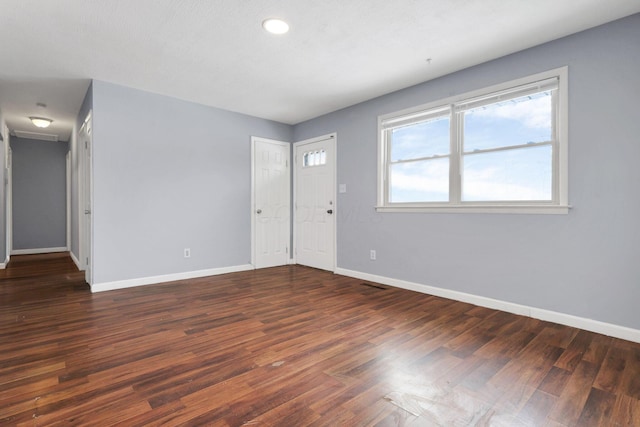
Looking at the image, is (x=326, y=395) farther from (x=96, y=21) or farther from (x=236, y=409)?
(x=96, y=21)

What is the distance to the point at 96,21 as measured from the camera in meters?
2.49

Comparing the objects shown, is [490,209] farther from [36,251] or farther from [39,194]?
[36,251]

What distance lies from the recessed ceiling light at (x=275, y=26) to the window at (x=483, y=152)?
75.4 inches

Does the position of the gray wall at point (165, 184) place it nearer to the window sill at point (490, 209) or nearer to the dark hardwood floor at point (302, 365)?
the dark hardwood floor at point (302, 365)

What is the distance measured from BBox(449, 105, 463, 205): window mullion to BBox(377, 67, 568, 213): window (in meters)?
0.01

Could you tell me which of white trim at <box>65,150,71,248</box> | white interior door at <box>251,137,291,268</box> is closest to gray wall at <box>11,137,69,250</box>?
white trim at <box>65,150,71,248</box>

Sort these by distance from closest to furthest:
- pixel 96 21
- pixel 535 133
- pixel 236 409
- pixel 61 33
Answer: pixel 236 409
pixel 96 21
pixel 61 33
pixel 535 133

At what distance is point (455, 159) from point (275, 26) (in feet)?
7.54

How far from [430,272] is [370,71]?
2418 millimetres

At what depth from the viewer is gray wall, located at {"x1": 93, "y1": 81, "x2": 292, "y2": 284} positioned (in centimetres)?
375

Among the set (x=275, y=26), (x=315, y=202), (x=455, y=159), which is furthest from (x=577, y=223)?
(x=315, y=202)

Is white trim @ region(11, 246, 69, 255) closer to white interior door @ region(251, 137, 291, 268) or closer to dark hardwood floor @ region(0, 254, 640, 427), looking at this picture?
dark hardwood floor @ region(0, 254, 640, 427)

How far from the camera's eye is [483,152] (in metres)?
3.22

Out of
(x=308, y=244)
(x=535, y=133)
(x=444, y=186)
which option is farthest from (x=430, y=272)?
(x=308, y=244)
